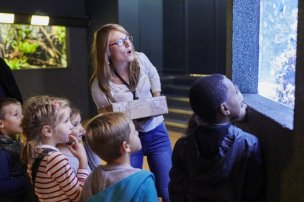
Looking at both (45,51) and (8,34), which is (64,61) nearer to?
(45,51)

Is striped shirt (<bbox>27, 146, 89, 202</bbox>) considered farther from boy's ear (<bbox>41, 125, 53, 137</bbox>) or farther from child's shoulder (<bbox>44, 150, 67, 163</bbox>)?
boy's ear (<bbox>41, 125, 53, 137</bbox>)

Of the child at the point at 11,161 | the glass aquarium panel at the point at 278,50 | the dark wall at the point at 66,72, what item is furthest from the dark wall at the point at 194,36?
the child at the point at 11,161

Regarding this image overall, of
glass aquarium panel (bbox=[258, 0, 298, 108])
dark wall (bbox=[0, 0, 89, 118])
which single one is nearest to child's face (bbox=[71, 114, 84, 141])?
glass aquarium panel (bbox=[258, 0, 298, 108])

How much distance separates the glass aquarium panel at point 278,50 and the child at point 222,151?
230mm

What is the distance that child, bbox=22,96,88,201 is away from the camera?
163cm

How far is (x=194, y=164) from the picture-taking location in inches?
57.9

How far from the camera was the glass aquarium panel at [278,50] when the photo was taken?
1426mm

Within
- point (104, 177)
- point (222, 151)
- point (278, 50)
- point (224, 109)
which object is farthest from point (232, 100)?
point (104, 177)

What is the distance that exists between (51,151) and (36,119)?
0.66 feet

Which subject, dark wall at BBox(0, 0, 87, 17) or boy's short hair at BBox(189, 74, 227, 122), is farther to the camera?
dark wall at BBox(0, 0, 87, 17)

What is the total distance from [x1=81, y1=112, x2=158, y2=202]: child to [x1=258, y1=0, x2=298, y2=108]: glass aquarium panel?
2.24 feet

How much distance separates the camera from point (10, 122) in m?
2.22

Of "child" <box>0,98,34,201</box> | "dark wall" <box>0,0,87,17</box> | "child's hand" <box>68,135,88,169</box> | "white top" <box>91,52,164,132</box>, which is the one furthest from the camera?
"dark wall" <box>0,0,87,17</box>

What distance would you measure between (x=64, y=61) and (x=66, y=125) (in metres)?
6.20
